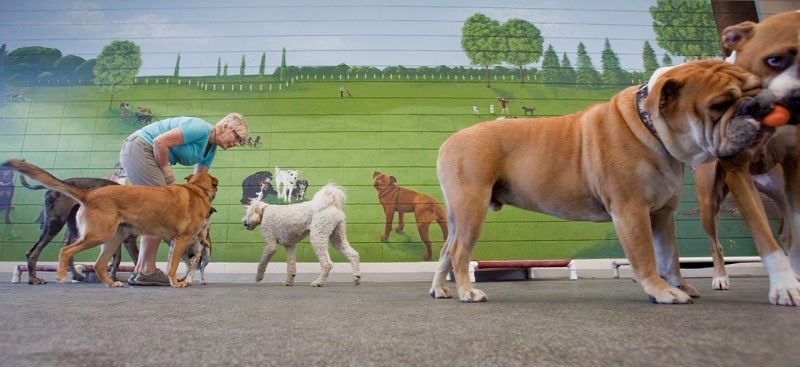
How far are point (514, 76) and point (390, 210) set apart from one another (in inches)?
134

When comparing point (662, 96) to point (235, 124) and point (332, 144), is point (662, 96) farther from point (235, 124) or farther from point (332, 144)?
point (332, 144)

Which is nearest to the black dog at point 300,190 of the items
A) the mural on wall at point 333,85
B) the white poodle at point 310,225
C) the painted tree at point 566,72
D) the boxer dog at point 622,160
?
the mural on wall at point 333,85

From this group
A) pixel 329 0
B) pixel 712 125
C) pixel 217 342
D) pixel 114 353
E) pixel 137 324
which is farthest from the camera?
pixel 329 0

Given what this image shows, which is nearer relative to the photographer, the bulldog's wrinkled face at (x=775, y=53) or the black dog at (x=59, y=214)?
the bulldog's wrinkled face at (x=775, y=53)

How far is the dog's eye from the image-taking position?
1806 mm

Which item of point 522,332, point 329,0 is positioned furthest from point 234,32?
point 522,332

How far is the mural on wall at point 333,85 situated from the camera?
687 cm

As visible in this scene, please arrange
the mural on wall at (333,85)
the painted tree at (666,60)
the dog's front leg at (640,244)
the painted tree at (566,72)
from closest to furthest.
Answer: the dog's front leg at (640,244) < the mural on wall at (333,85) < the painted tree at (566,72) < the painted tree at (666,60)

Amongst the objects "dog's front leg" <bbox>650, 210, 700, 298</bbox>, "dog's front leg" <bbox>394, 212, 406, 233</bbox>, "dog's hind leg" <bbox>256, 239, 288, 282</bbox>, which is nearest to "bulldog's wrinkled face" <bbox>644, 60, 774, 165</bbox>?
"dog's front leg" <bbox>650, 210, 700, 298</bbox>

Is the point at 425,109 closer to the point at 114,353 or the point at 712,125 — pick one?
the point at 712,125

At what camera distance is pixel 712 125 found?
1624mm

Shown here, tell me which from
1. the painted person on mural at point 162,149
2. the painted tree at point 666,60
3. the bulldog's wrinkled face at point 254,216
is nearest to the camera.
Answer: the painted person on mural at point 162,149

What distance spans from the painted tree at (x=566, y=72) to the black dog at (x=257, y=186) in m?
5.48

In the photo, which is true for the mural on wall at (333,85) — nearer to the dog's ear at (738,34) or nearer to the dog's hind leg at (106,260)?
the dog's hind leg at (106,260)
